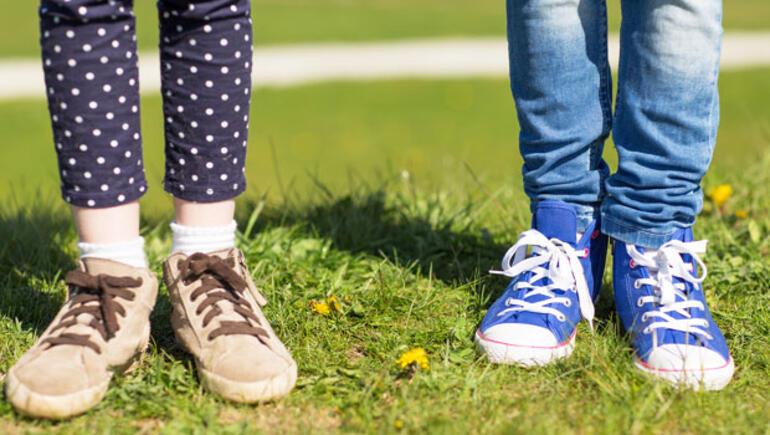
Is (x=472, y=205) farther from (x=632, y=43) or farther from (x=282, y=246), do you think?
(x=632, y=43)

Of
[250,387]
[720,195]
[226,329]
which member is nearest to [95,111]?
[226,329]

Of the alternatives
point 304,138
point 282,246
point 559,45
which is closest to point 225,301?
point 282,246

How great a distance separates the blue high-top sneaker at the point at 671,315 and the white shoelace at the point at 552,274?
0.28 feet

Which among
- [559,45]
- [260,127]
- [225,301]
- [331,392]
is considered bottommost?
[260,127]

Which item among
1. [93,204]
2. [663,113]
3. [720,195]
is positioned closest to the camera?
[93,204]

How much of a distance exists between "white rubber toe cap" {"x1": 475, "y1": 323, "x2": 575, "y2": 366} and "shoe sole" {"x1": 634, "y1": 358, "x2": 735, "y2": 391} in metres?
0.20

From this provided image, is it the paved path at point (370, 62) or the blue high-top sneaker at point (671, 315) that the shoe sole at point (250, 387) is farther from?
the paved path at point (370, 62)

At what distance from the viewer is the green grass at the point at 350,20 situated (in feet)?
35.2

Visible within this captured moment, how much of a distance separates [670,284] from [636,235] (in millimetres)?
120

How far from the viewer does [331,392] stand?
1.54m

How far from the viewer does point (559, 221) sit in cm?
175

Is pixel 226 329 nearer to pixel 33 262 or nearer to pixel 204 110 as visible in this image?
pixel 204 110

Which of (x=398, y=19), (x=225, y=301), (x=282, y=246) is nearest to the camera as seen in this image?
(x=225, y=301)

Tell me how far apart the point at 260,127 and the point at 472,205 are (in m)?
4.09
